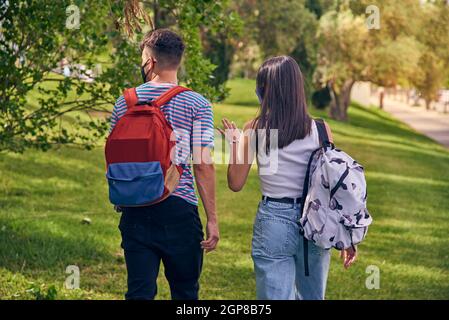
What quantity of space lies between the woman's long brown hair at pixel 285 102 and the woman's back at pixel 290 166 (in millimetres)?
41

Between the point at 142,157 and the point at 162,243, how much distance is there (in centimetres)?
47

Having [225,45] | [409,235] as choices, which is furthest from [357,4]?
[409,235]

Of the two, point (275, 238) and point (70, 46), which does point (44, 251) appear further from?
point (275, 238)

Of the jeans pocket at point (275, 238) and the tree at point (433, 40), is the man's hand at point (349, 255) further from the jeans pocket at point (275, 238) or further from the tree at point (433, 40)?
the tree at point (433, 40)

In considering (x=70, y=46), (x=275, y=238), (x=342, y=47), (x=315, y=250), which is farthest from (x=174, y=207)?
(x=342, y=47)

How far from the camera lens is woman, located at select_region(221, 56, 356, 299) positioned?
4902 mm

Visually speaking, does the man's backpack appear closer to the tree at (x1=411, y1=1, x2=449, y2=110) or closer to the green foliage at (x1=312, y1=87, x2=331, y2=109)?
the tree at (x1=411, y1=1, x2=449, y2=110)

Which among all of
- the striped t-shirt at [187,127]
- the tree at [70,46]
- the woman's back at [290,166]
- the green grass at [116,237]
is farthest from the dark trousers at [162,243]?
the tree at [70,46]

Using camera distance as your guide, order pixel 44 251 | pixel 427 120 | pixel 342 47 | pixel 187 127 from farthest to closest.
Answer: pixel 427 120, pixel 342 47, pixel 44 251, pixel 187 127

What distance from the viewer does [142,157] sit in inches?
188
